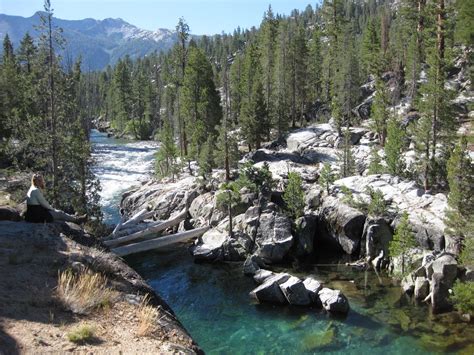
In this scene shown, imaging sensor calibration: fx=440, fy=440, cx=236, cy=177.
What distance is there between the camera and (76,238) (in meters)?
14.2

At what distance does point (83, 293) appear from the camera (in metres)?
10.5

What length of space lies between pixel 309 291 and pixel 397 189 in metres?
11.5

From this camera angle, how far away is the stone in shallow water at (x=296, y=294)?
A: 22.5m

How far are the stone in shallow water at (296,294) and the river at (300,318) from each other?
16.4 inches

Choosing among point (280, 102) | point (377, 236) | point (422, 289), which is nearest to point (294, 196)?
point (377, 236)

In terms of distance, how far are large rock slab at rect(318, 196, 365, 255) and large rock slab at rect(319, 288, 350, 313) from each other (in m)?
7.91

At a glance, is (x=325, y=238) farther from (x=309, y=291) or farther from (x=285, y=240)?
(x=309, y=291)

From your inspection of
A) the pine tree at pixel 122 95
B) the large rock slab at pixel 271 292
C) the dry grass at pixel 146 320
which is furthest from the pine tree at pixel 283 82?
the pine tree at pixel 122 95

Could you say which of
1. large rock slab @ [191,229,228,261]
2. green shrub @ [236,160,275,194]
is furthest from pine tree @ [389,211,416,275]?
large rock slab @ [191,229,228,261]

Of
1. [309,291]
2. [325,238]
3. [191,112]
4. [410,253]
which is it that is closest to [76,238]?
[309,291]

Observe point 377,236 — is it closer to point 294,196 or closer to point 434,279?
point 434,279

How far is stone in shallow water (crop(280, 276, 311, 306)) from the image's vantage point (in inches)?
885

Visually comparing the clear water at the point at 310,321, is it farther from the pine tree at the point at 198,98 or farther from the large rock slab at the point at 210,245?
the pine tree at the point at 198,98

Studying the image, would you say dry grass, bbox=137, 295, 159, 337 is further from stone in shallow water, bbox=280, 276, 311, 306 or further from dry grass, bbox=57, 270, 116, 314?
stone in shallow water, bbox=280, 276, 311, 306
